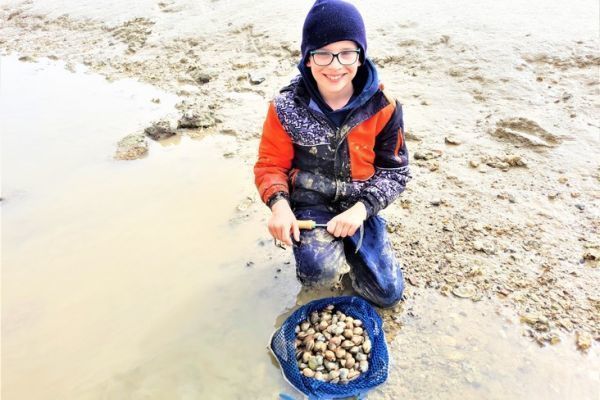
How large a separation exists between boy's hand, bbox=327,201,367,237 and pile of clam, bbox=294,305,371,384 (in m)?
0.45

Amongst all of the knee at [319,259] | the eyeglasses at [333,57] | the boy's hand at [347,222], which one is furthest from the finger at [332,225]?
the eyeglasses at [333,57]

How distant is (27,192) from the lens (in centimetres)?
386

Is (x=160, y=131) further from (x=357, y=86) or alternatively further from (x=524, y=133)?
(x=524, y=133)

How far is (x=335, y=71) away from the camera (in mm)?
2246

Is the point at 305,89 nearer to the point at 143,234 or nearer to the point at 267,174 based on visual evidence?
the point at 267,174

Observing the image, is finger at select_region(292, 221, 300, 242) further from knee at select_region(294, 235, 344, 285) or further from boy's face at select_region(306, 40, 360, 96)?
boy's face at select_region(306, 40, 360, 96)

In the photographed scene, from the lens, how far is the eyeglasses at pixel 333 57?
7.22ft

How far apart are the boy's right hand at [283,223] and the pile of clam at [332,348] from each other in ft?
1.53

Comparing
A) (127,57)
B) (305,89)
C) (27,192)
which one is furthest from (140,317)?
(127,57)

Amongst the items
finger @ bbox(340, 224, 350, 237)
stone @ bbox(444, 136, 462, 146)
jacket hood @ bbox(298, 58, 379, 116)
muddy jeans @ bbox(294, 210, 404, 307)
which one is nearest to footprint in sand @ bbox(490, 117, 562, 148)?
stone @ bbox(444, 136, 462, 146)

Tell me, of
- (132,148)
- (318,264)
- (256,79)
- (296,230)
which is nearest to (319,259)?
(318,264)

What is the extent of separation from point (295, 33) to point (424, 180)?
3698mm

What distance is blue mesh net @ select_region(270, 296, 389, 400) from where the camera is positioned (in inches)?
81.6

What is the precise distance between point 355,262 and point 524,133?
7.12 ft
